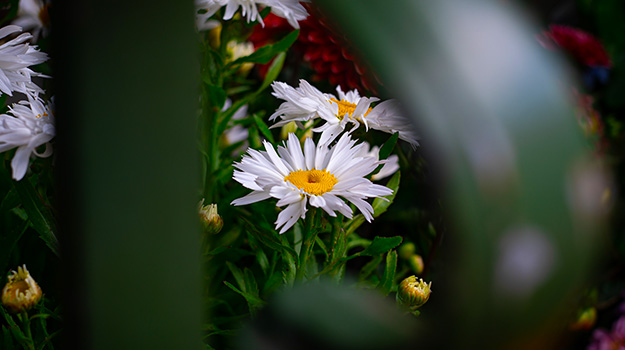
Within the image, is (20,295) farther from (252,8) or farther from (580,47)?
(580,47)

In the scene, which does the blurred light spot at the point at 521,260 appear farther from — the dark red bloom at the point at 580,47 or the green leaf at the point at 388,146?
the dark red bloom at the point at 580,47

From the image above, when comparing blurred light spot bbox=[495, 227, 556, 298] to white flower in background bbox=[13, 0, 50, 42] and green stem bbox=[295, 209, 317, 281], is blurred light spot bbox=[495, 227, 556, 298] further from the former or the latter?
white flower in background bbox=[13, 0, 50, 42]

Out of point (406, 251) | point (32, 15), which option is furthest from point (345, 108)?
point (32, 15)

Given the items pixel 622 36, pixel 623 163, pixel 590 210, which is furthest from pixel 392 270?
pixel 622 36

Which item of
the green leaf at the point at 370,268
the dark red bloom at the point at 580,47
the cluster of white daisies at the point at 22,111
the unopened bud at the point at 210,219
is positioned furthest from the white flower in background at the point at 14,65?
the dark red bloom at the point at 580,47

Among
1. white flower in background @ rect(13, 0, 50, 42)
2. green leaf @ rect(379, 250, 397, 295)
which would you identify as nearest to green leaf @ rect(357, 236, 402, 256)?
green leaf @ rect(379, 250, 397, 295)

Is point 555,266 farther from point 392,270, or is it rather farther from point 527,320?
point 392,270
